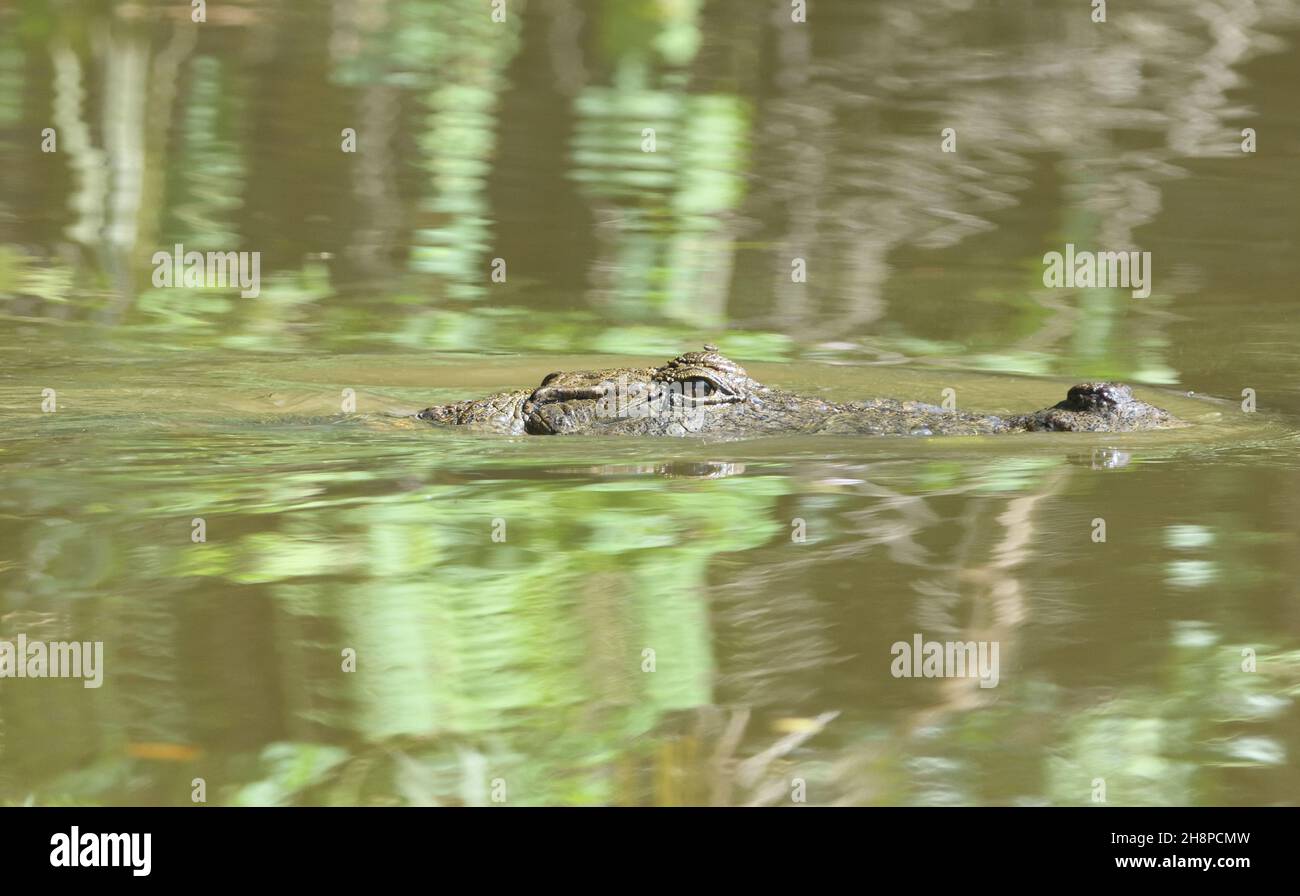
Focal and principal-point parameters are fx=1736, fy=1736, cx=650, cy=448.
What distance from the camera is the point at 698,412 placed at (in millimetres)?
7738

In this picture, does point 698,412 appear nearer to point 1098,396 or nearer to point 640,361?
point 1098,396

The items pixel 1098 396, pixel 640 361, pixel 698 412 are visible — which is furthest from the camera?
pixel 640 361

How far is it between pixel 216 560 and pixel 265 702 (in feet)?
4.10

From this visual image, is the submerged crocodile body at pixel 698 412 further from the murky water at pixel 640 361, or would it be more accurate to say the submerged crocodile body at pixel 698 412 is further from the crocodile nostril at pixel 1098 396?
the murky water at pixel 640 361

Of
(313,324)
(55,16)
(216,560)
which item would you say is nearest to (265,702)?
(216,560)

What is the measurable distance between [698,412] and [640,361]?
226 centimetres

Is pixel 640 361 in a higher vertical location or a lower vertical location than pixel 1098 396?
higher

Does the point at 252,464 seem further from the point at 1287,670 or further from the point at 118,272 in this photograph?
the point at 118,272

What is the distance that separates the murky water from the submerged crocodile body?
8.8 inches

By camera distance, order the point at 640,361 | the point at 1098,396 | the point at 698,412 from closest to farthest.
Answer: the point at 1098,396 → the point at 698,412 → the point at 640,361

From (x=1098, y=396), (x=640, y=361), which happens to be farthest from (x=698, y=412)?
(x=640, y=361)

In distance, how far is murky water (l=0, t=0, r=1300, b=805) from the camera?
12.8ft

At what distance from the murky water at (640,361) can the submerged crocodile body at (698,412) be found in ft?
0.73

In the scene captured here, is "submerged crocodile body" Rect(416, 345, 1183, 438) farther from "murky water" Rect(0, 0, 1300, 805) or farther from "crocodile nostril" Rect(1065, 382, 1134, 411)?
"murky water" Rect(0, 0, 1300, 805)
